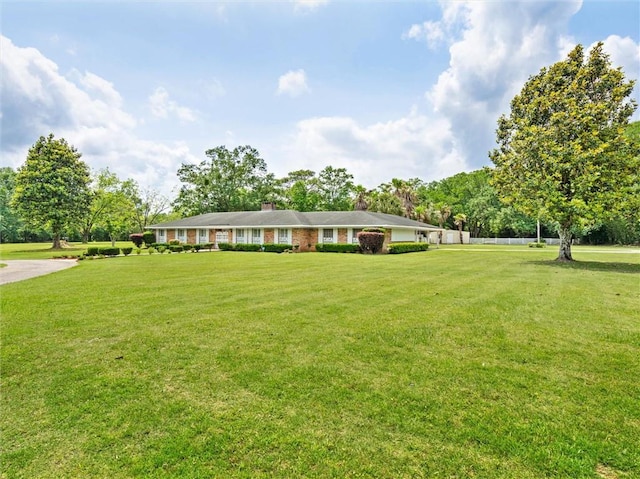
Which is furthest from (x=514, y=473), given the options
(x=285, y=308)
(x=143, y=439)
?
(x=285, y=308)

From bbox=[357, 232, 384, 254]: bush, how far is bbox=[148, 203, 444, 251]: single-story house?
1751 mm

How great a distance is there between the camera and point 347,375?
12.7ft

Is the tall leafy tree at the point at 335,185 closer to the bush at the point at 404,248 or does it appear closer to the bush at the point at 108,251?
the bush at the point at 404,248

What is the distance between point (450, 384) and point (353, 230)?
Answer: 78.7ft

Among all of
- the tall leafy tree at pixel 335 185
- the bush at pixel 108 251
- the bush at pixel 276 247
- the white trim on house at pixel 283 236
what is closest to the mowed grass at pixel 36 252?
the bush at pixel 108 251

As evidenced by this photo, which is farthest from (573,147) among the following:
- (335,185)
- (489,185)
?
(335,185)

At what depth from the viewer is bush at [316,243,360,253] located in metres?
25.6

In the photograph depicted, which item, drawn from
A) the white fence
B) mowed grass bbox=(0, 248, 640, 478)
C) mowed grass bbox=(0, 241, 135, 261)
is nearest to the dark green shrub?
mowed grass bbox=(0, 241, 135, 261)

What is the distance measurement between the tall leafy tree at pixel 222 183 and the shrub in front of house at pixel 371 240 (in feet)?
→ 87.8

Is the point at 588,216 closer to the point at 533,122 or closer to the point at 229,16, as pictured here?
the point at 533,122

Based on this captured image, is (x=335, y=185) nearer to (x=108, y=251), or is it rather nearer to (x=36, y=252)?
(x=108, y=251)

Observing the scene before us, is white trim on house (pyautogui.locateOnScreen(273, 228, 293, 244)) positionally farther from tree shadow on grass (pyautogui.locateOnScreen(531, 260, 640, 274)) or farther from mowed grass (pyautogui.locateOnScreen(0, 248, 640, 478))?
mowed grass (pyautogui.locateOnScreen(0, 248, 640, 478))

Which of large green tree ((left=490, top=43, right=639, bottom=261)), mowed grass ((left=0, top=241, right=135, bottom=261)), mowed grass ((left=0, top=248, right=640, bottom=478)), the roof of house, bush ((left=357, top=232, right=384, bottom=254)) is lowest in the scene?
mowed grass ((left=0, top=248, right=640, bottom=478))

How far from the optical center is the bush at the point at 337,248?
84.1 ft
